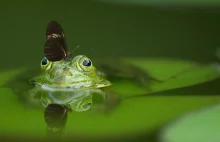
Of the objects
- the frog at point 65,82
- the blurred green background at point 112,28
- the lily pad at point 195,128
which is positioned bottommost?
the lily pad at point 195,128

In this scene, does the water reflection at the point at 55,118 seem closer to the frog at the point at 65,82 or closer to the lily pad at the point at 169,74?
the frog at the point at 65,82

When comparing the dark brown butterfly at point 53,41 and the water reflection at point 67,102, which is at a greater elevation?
the dark brown butterfly at point 53,41

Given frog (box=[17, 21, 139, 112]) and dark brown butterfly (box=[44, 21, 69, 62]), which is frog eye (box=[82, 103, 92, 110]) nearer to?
frog (box=[17, 21, 139, 112])

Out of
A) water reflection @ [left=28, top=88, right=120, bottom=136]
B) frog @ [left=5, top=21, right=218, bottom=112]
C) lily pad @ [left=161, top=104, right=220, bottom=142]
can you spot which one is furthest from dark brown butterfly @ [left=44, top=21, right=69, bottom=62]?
lily pad @ [left=161, top=104, right=220, bottom=142]

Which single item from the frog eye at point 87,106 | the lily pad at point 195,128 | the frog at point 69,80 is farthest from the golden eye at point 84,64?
the lily pad at point 195,128

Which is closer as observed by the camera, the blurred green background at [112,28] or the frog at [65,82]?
the frog at [65,82]

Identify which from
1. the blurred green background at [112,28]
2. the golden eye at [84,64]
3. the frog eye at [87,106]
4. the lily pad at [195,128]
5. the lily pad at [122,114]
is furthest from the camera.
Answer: the blurred green background at [112,28]

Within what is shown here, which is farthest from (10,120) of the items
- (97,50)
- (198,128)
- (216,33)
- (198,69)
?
(216,33)

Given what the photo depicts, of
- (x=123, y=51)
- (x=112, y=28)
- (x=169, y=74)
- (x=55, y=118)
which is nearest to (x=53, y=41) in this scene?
(x=55, y=118)
